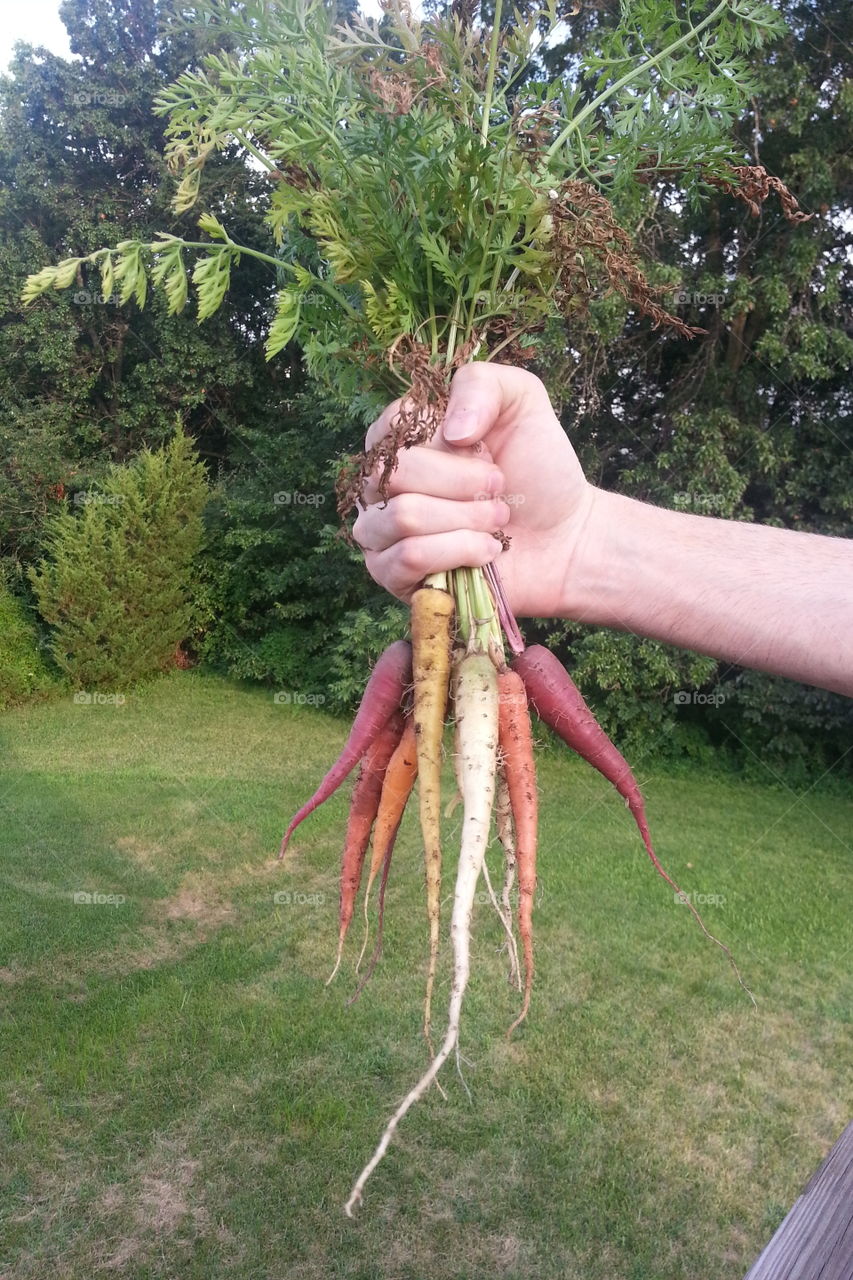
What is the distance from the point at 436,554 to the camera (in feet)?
6.75

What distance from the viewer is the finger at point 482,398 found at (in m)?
1.91

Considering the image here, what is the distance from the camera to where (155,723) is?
12.1 metres

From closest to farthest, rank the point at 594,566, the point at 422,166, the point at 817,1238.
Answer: the point at 817,1238 → the point at 422,166 → the point at 594,566

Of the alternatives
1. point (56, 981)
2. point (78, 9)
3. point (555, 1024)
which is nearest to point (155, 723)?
point (56, 981)

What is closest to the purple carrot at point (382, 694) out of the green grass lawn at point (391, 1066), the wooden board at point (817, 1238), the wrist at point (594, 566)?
the wrist at point (594, 566)

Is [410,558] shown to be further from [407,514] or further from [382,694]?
[382,694]

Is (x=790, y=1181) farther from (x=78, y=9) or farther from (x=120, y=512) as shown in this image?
(x=78, y=9)

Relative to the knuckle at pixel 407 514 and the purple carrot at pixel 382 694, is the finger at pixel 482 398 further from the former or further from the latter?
the purple carrot at pixel 382 694

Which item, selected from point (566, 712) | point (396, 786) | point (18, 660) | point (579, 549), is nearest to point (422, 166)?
point (579, 549)

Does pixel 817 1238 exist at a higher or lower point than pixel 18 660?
higher

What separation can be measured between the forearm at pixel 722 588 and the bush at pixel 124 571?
39.8ft

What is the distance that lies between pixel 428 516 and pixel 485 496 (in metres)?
0.16

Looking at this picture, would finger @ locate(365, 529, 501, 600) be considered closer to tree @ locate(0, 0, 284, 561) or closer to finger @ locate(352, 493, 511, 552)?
finger @ locate(352, 493, 511, 552)

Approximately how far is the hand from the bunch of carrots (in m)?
0.14
